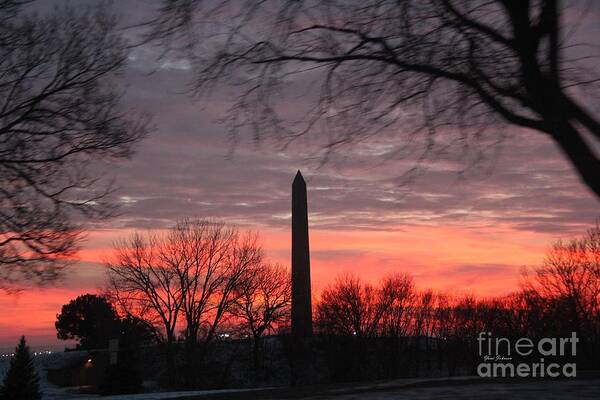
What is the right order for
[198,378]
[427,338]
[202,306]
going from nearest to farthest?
1. [198,378]
2. [202,306]
3. [427,338]

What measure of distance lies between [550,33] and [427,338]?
45.5 metres

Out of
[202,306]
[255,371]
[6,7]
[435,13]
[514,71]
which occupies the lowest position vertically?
[255,371]

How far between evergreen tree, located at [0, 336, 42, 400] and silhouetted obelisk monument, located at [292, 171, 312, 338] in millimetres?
10775

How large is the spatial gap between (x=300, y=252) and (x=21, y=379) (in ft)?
37.8

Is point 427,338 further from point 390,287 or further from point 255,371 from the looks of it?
point 255,371

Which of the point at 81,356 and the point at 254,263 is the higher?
the point at 254,263

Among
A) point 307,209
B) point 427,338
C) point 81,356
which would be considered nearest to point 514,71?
point 307,209

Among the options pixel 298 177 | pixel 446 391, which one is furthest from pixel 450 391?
pixel 298 177

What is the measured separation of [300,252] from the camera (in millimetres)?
28859

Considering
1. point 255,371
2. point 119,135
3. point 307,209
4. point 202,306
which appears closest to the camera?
point 119,135

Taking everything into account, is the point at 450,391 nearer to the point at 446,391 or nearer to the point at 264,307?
the point at 446,391

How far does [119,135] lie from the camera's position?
10.4 metres

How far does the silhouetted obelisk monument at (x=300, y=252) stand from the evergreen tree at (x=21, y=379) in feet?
35.4

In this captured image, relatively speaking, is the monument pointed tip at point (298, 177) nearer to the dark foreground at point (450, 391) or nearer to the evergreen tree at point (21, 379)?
the evergreen tree at point (21, 379)
